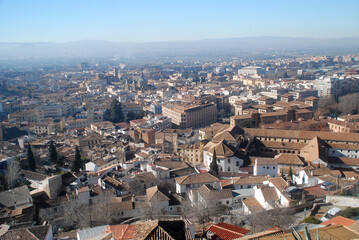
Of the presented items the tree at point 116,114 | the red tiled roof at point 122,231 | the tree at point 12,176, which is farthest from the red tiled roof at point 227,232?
the tree at point 116,114

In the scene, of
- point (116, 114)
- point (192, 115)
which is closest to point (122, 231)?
point (192, 115)

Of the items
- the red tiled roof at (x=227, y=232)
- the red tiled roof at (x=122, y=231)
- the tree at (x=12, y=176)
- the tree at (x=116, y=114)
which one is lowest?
the tree at (x=116, y=114)

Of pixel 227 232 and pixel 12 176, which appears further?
pixel 12 176

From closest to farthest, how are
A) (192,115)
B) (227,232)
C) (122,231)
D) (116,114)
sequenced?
(227,232) → (122,231) → (192,115) → (116,114)

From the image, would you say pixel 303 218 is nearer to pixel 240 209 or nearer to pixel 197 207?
pixel 240 209

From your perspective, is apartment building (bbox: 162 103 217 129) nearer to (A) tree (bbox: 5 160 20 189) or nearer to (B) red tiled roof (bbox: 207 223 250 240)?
(A) tree (bbox: 5 160 20 189)

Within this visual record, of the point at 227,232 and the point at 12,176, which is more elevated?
the point at 227,232

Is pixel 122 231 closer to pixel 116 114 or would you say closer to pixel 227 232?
pixel 227 232

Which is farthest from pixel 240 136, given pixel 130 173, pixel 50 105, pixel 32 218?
pixel 50 105

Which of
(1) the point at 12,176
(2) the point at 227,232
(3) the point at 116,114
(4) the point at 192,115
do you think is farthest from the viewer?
(3) the point at 116,114

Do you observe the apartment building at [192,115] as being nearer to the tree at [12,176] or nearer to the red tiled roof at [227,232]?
the tree at [12,176]

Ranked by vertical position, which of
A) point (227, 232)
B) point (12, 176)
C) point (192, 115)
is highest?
point (227, 232)
